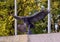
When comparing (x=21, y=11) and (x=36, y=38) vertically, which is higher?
(x=21, y=11)

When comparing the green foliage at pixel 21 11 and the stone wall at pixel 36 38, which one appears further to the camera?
the green foliage at pixel 21 11

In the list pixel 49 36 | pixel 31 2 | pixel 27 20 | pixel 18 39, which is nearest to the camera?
pixel 49 36

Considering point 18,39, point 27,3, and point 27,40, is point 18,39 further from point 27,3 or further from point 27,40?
point 27,3

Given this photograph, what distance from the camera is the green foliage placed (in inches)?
275

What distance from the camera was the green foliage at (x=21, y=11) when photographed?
6.98 metres

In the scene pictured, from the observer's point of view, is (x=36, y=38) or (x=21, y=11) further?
(x=21, y=11)

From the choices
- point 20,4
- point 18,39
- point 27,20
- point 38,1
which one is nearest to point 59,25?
point 38,1

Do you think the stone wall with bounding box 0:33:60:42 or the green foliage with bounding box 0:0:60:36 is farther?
the green foliage with bounding box 0:0:60:36

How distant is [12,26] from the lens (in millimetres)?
7703

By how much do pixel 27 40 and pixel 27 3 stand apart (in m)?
4.13

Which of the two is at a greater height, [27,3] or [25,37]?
[27,3]

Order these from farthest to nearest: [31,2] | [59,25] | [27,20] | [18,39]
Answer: [31,2], [59,25], [27,20], [18,39]

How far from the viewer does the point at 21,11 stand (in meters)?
7.71

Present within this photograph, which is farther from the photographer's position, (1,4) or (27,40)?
(1,4)
